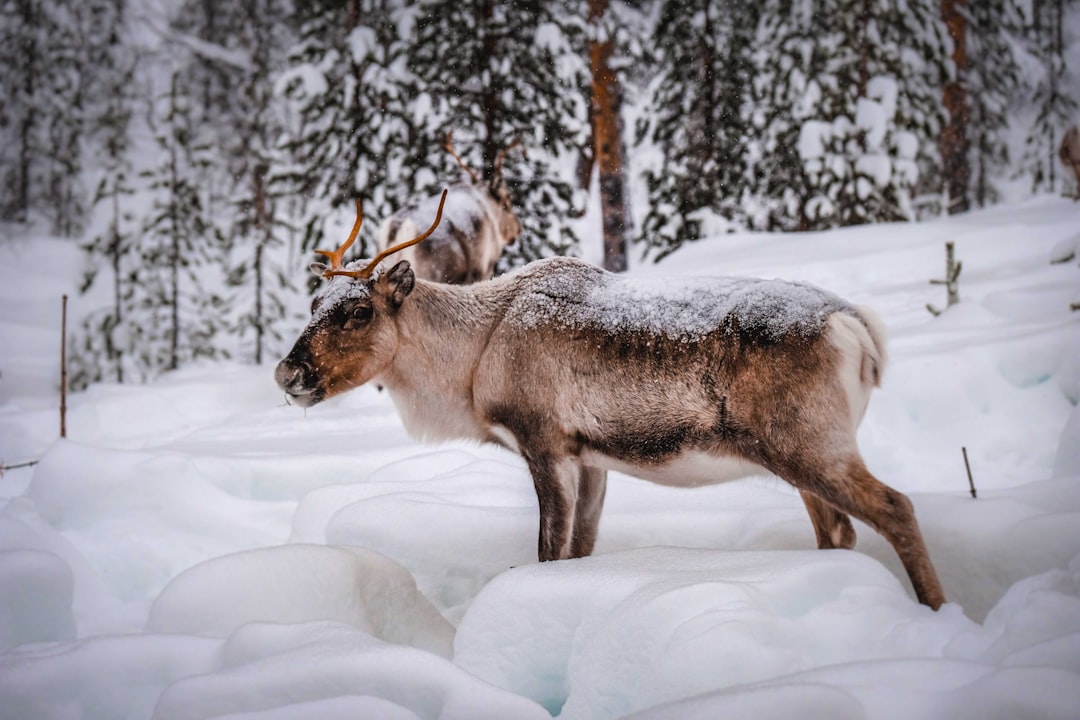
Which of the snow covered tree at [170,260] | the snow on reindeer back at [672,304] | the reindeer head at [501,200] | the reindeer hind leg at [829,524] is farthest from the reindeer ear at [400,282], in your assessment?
the snow covered tree at [170,260]

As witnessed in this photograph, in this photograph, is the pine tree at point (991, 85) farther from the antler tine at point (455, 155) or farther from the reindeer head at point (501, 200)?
the antler tine at point (455, 155)

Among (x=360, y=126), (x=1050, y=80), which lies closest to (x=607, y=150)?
(x=360, y=126)

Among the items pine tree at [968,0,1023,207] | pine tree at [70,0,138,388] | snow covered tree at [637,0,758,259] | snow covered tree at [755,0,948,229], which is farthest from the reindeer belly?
pine tree at [968,0,1023,207]

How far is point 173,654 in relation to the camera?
245 centimetres

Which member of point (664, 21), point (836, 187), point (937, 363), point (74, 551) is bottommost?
point (74, 551)

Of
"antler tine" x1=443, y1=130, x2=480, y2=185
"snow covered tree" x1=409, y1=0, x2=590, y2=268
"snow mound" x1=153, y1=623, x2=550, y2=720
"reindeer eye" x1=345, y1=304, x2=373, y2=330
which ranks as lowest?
"snow mound" x1=153, y1=623, x2=550, y2=720

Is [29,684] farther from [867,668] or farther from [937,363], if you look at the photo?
[937,363]

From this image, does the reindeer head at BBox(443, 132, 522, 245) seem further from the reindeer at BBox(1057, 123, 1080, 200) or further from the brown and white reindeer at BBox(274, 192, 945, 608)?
the reindeer at BBox(1057, 123, 1080, 200)

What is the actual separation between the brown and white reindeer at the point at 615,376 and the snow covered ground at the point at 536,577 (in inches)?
12.7

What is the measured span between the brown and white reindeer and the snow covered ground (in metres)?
0.32

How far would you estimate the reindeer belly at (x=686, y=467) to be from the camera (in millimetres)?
3051

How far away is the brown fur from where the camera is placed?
9.36 ft

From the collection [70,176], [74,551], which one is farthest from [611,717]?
[70,176]

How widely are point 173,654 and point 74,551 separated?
1972 millimetres
